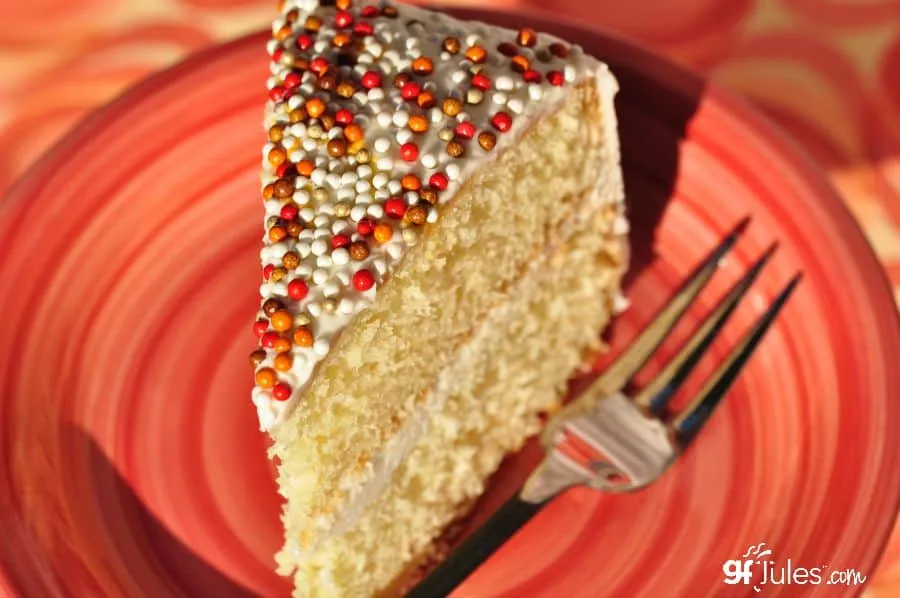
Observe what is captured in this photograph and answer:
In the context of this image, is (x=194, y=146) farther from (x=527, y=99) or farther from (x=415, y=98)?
(x=527, y=99)

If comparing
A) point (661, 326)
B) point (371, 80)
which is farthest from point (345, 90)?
point (661, 326)

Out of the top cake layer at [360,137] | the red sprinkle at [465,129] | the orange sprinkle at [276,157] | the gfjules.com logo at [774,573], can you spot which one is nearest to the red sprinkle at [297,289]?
the top cake layer at [360,137]

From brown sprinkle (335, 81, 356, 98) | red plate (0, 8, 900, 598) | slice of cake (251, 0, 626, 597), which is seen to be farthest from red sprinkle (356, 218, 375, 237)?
red plate (0, 8, 900, 598)

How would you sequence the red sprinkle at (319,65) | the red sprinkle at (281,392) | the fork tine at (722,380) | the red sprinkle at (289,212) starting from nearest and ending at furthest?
1. the red sprinkle at (281,392)
2. the red sprinkle at (289,212)
3. the red sprinkle at (319,65)
4. the fork tine at (722,380)

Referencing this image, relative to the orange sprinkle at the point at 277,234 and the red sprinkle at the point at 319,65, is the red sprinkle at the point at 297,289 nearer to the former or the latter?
the orange sprinkle at the point at 277,234

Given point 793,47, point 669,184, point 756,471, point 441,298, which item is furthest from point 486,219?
point 793,47

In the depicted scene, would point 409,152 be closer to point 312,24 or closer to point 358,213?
point 358,213
